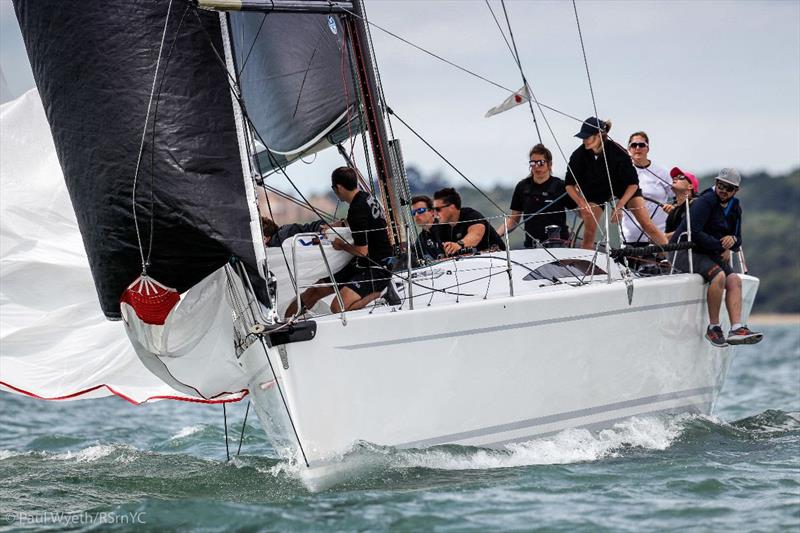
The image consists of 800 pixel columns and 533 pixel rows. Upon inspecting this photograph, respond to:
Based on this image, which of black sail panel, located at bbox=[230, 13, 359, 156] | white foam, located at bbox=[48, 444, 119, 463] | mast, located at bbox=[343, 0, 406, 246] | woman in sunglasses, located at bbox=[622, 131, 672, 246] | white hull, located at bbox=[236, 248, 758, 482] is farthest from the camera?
woman in sunglasses, located at bbox=[622, 131, 672, 246]

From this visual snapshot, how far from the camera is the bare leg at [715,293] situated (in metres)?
8.10

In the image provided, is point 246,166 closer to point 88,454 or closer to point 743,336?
point 88,454

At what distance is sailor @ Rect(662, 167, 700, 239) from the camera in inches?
341

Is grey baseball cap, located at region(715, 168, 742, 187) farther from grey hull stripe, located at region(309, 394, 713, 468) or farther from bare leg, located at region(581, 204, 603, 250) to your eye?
grey hull stripe, located at region(309, 394, 713, 468)

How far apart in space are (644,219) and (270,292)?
3.28 m

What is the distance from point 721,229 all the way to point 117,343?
182 inches

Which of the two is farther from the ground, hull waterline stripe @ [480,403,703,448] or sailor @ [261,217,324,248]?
sailor @ [261,217,324,248]

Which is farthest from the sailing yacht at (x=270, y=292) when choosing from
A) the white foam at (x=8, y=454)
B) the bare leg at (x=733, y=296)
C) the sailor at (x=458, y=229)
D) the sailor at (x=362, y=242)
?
the white foam at (x=8, y=454)

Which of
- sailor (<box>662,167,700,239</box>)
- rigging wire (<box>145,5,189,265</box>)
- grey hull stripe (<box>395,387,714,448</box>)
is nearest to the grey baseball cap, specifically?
sailor (<box>662,167,700,239</box>)

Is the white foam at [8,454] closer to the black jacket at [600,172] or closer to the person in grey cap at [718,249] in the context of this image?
the black jacket at [600,172]

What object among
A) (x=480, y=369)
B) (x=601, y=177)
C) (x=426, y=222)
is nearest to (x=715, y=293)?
(x=601, y=177)

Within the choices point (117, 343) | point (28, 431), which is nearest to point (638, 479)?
point (117, 343)

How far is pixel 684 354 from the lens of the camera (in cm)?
802

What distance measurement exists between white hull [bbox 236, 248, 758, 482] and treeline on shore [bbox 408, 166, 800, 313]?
42729 mm
